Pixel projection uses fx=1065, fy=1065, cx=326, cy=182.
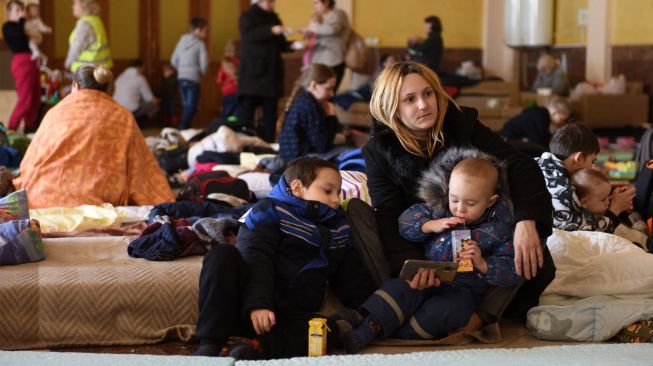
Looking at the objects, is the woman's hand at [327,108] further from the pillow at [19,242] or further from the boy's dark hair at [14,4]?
the boy's dark hair at [14,4]

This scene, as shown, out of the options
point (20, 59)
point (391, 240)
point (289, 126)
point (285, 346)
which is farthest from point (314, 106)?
point (20, 59)

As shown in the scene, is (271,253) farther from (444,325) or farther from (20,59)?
(20,59)

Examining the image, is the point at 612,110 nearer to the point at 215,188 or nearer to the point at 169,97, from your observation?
the point at 169,97

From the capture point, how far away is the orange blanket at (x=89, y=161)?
18.2 ft

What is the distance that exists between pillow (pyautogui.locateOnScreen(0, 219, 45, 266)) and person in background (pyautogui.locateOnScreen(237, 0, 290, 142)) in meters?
5.70

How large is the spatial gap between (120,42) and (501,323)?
445 inches

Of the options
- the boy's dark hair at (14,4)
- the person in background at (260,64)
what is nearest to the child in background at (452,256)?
the person in background at (260,64)

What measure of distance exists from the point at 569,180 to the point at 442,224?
1.13m

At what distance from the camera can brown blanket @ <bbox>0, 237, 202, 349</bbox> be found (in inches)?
148

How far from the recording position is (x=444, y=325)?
3.63 meters

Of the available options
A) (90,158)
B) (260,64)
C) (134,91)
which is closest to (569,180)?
(90,158)

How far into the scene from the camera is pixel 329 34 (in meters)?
10.8

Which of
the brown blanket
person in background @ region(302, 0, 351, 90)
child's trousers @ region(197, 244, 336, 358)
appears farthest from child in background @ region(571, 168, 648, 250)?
person in background @ region(302, 0, 351, 90)

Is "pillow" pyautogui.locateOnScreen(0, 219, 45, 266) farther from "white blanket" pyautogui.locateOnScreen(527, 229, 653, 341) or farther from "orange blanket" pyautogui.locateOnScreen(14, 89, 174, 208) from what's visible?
"white blanket" pyautogui.locateOnScreen(527, 229, 653, 341)
